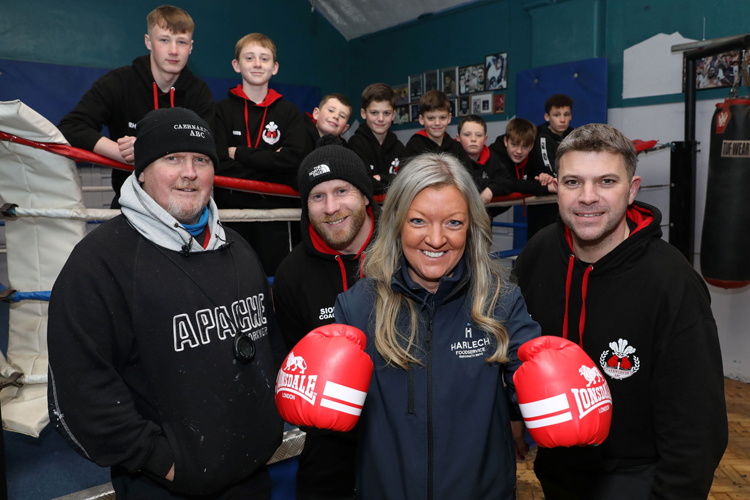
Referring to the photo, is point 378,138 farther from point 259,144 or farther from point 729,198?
point 729,198

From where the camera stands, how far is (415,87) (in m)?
6.45

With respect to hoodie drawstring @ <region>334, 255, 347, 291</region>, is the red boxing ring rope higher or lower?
higher

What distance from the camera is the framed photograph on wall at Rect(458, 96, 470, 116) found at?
584 centimetres

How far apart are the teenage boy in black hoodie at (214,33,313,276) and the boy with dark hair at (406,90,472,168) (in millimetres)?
862

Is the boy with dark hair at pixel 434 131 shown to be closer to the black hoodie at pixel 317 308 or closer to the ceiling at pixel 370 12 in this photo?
the black hoodie at pixel 317 308

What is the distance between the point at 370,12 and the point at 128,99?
519 cm

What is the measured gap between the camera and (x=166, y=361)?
1.29 meters

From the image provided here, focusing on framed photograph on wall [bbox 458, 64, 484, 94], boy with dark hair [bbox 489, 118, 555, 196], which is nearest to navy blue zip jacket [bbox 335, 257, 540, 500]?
boy with dark hair [bbox 489, 118, 555, 196]

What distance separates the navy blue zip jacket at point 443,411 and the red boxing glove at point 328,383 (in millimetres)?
86

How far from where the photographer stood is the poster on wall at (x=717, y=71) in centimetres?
362

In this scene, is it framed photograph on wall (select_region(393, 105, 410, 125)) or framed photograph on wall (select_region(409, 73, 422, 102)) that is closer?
framed photograph on wall (select_region(409, 73, 422, 102))

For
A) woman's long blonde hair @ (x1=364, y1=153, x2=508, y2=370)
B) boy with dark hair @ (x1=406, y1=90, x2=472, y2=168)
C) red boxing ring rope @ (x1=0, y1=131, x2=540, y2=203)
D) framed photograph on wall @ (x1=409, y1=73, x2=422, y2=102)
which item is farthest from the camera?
framed photograph on wall @ (x1=409, y1=73, x2=422, y2=102)

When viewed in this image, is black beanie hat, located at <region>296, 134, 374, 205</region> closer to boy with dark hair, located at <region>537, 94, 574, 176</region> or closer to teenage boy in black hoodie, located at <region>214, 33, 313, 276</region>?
teenage boy in black hoodie, located at <region>214, 33, 313, 276</region>

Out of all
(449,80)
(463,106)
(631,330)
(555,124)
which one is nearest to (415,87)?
(449,80)
